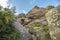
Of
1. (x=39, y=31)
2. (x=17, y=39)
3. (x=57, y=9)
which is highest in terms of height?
(x=57, y=9)

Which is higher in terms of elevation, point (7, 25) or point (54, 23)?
point (54, 23)

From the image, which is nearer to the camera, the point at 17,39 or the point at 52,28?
the point at 17,39

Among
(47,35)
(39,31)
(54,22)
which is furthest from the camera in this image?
(39,31)

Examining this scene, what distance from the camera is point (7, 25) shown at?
6.68m

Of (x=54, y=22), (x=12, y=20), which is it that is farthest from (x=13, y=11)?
(x=54, y=22)

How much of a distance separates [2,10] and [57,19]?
260 cm

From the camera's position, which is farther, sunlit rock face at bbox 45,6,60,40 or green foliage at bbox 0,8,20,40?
sunlit rock face at bbox 45,6,60,40

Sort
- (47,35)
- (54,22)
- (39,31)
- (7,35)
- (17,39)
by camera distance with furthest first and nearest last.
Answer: (39,31) → (47,35) → (54,22) → (17,39) → (7,35)

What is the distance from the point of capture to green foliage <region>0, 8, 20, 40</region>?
652 cm

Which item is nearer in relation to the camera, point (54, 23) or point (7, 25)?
point (7, 25)

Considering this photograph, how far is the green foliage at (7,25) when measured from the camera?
6.52m

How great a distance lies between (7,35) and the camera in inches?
260

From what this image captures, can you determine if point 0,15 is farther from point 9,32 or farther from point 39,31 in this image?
point 39,31

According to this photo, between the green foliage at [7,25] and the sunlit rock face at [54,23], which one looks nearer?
the green foliage at [7,25]
